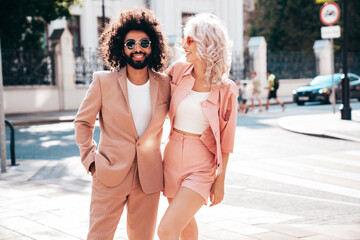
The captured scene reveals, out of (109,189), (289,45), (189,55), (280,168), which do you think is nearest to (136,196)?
(109,189)

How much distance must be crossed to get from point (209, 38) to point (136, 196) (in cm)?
111

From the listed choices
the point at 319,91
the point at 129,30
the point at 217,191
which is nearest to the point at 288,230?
the point at 217,191

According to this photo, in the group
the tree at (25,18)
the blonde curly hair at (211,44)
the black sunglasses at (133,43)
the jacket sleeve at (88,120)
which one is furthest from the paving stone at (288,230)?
the tree at (25,18)

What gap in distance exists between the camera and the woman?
3.37 m

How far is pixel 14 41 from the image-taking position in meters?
22.8

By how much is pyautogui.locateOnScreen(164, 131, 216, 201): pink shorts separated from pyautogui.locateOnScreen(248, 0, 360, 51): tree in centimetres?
4104

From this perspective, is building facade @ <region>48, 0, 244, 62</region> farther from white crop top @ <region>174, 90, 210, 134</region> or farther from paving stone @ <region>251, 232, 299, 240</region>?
white crop top @ <region>174, 90, 210, 134</region>

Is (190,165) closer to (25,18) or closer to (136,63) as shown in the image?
(136,63)

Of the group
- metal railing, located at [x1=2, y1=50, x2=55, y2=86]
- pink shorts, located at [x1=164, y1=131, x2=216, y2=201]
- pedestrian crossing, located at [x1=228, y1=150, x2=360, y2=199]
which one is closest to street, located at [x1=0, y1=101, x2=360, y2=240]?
pedestrian crossing, located at [x1=228, y1=150, x2=360, y2=199]

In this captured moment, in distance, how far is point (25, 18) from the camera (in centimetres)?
2211

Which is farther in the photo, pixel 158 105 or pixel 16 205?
pixel 16 205

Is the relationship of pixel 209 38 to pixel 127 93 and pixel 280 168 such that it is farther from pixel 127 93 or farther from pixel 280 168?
pixel 280 168

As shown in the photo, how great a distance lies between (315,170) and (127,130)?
5.71m

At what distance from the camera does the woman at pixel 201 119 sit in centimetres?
337
